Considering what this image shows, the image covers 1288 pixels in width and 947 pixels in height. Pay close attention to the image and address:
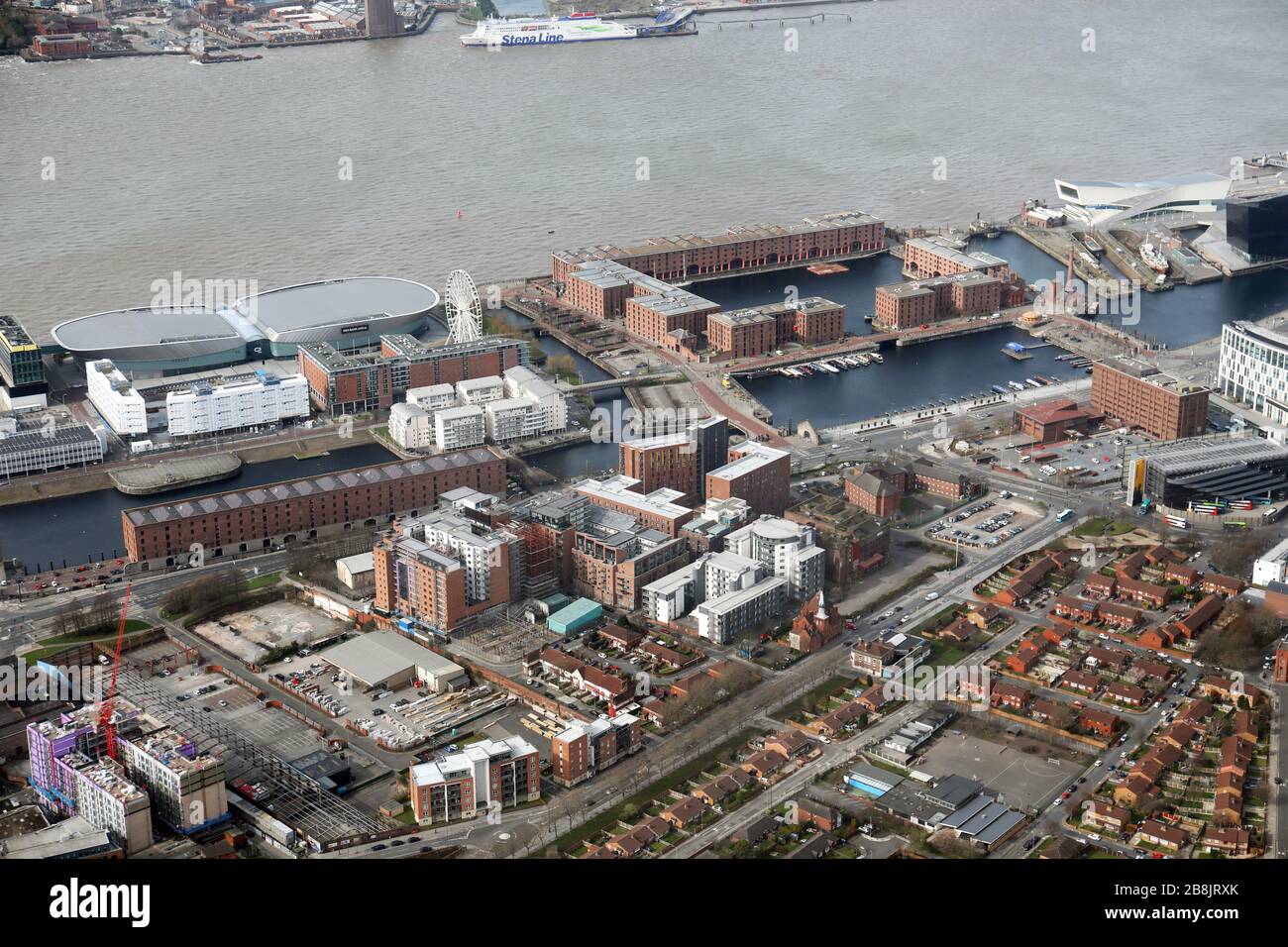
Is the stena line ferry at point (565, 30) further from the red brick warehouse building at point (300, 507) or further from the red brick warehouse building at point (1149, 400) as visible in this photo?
the red brick warehouse building at point (300, 507)

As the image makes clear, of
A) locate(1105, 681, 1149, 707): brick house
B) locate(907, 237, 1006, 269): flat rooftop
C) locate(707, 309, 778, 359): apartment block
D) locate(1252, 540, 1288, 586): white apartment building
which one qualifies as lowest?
locate(1105, 681, 1149, 707): brick house

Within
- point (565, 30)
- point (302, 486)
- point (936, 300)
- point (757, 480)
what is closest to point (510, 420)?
point (302, 486)

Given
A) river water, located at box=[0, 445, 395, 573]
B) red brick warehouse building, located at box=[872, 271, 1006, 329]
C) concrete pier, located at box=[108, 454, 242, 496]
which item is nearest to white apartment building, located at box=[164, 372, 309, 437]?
concrete pier, located at box=[108, 454, 242, 496]

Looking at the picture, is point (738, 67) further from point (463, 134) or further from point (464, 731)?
point (464, 731)

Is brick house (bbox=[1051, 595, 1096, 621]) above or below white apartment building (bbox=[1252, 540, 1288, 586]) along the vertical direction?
below

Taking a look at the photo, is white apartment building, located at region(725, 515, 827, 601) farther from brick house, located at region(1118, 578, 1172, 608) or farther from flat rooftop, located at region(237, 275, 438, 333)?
flat rooftop, located at region(237, 275, 438, 333)

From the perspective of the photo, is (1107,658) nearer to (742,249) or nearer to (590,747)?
(590,747)
